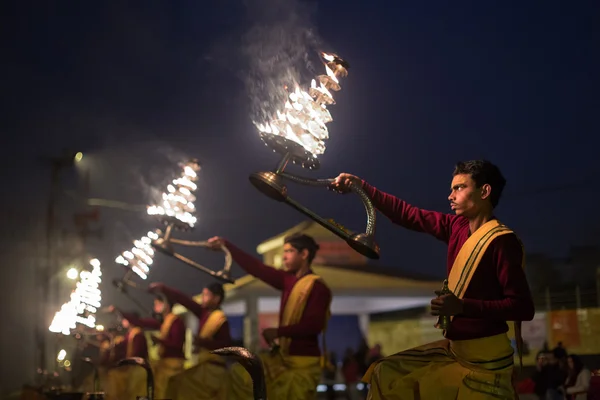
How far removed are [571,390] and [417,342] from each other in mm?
10220

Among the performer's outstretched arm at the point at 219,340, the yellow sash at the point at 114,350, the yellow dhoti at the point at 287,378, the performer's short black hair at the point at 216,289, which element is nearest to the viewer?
the yellow dhoti at the point at 287,378

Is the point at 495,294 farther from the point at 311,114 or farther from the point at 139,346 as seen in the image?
the point at 139,346

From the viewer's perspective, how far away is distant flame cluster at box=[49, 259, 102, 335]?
7042 millimetres

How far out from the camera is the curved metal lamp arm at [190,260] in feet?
21.8

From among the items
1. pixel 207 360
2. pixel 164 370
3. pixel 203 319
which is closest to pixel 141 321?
pixel 164 370

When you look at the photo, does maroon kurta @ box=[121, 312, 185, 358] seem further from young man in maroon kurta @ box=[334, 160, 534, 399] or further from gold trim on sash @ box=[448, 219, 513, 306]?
gold trim on sash @ box=[448, 219, 513, 306]

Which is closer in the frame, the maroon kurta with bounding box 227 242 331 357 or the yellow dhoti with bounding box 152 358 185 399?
the maroon kurta with bounding box 227 242 331 357

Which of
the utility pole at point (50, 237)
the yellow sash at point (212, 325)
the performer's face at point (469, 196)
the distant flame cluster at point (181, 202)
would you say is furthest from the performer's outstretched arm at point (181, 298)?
the utility pole at point (50, 237)

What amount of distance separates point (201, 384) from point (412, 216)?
371 centimetres

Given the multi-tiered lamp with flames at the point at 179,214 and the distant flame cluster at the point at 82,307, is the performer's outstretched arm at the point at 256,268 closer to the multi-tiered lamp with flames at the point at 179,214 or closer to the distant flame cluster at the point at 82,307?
the multi-tiered lamp with flames at the point at 179,214

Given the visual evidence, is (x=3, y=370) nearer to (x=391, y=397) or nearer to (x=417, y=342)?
(x=417, y=342)

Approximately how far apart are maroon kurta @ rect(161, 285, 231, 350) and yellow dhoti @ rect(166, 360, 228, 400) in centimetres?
32

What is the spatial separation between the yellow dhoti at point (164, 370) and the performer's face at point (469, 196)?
566cm

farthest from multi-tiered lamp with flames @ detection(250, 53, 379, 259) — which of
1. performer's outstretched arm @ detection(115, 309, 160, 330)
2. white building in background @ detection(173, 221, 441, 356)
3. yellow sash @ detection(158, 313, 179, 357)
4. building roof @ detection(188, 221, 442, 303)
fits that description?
building roof @ detection(188, 221, 442, 303)
